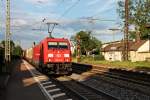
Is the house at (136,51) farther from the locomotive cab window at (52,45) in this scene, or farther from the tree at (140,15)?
the locomotive cab window at (52,45)

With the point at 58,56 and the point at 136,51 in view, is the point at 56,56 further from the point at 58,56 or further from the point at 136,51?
the point at 136,51

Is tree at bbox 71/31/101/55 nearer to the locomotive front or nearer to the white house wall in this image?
the white house wall

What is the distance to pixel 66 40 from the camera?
31391mm

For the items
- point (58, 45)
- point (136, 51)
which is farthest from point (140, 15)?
point (58, 45)

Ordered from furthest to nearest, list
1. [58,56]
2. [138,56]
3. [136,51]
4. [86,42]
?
1. [86,42]
2. [136,51]
3. [138,56]
4. [58,56]

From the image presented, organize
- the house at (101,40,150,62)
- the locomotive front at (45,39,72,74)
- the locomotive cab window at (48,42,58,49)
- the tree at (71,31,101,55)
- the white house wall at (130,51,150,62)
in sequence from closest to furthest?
the locomotive front at (45,39,72,74), the locomotive cab window at (48,42,58,49), the white house wall at (130,51,150,62), the house at (101,40,150,62), the tree at (71,31,101,55)

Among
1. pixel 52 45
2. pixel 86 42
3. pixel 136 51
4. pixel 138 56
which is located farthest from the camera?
pixel 86 42

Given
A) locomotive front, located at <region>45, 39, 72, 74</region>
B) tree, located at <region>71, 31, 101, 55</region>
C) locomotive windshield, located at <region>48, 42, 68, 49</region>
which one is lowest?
locomotive front, located at <region>45, 39, 72, 74</region>

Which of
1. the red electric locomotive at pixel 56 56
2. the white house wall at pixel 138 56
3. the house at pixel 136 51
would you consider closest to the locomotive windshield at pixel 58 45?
the red electric locomotive at pixel 56 56

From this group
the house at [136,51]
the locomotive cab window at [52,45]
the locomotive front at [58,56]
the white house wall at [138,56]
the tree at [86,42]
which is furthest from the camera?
the tree at [86,42]

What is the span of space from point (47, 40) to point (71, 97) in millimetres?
15181

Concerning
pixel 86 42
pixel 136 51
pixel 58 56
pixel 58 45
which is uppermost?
pixel 86 42

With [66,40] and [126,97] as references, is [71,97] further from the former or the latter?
[66,40]

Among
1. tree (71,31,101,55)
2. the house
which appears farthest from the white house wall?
tree (71,31,101,55)
